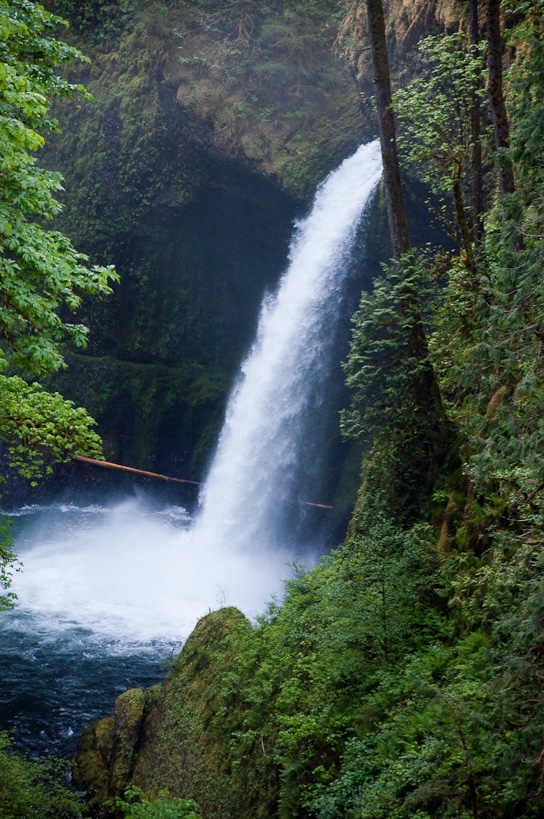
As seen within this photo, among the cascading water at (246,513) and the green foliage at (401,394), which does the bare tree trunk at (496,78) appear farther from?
the cascading water at (246,513)

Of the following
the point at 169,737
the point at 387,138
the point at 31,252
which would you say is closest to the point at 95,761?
the point at 169,737

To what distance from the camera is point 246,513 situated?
18.9 m

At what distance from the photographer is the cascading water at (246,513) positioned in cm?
1554

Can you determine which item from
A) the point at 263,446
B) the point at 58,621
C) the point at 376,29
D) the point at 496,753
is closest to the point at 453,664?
the point at 496,753

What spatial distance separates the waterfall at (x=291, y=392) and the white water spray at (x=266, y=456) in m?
0.03

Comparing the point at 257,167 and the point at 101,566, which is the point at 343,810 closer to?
the point at 101,566

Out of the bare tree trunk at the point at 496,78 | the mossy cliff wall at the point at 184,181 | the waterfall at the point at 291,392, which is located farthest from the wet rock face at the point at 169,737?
the mossy cliff wall at the point at 184,181

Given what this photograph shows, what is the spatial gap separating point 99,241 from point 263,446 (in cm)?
1172

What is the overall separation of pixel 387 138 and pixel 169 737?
34.1 feet

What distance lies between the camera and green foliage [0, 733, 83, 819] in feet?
24.6

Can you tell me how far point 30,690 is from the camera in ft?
36.7

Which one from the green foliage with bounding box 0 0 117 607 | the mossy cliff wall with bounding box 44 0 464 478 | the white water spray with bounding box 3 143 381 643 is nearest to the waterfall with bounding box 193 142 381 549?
the white water spray with bounding box 3 143 381 643

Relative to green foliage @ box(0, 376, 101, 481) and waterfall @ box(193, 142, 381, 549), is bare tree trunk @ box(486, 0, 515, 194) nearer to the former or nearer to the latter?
green foliage @ box(0, 376, 101, 481)

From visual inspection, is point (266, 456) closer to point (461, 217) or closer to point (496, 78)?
point (461, 217)
